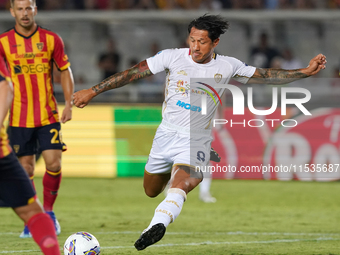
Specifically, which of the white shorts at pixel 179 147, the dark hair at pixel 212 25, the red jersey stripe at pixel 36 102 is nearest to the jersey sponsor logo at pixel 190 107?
the white shorts at pixel 179 147

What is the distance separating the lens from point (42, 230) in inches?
148

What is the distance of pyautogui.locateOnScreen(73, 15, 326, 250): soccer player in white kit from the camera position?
4.89 metres

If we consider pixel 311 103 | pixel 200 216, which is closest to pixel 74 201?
pixel 200 216

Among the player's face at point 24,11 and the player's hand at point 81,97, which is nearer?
the player's hand at point 81,97

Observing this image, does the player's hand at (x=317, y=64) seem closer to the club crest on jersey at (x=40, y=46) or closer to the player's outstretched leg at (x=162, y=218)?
the player's outstretched leg at (x=162, y=218)

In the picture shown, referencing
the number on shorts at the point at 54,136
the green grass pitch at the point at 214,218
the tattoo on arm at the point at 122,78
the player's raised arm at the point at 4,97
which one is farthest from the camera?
the number on shorts at the point at 54,136

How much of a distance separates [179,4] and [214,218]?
8.89 meters

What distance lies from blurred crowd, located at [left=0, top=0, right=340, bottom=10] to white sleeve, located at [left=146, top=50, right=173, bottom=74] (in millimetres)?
10051

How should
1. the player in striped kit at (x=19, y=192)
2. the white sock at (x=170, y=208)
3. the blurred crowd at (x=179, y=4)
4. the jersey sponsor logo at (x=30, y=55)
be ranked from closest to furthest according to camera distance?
the player in striped kit at (x=19, y=192), the white sock at (x=170, y=208), the jersey sponsor logo at (x=30, y=55), the blurred crowd at (x=179, y=4)

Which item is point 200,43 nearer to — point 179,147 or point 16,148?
point 179,147

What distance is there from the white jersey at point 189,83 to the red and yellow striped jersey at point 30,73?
152 centimetres

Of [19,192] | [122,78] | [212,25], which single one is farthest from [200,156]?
[19,192]

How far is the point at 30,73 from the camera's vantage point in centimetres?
596

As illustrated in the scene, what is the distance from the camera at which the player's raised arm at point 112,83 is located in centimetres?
482
